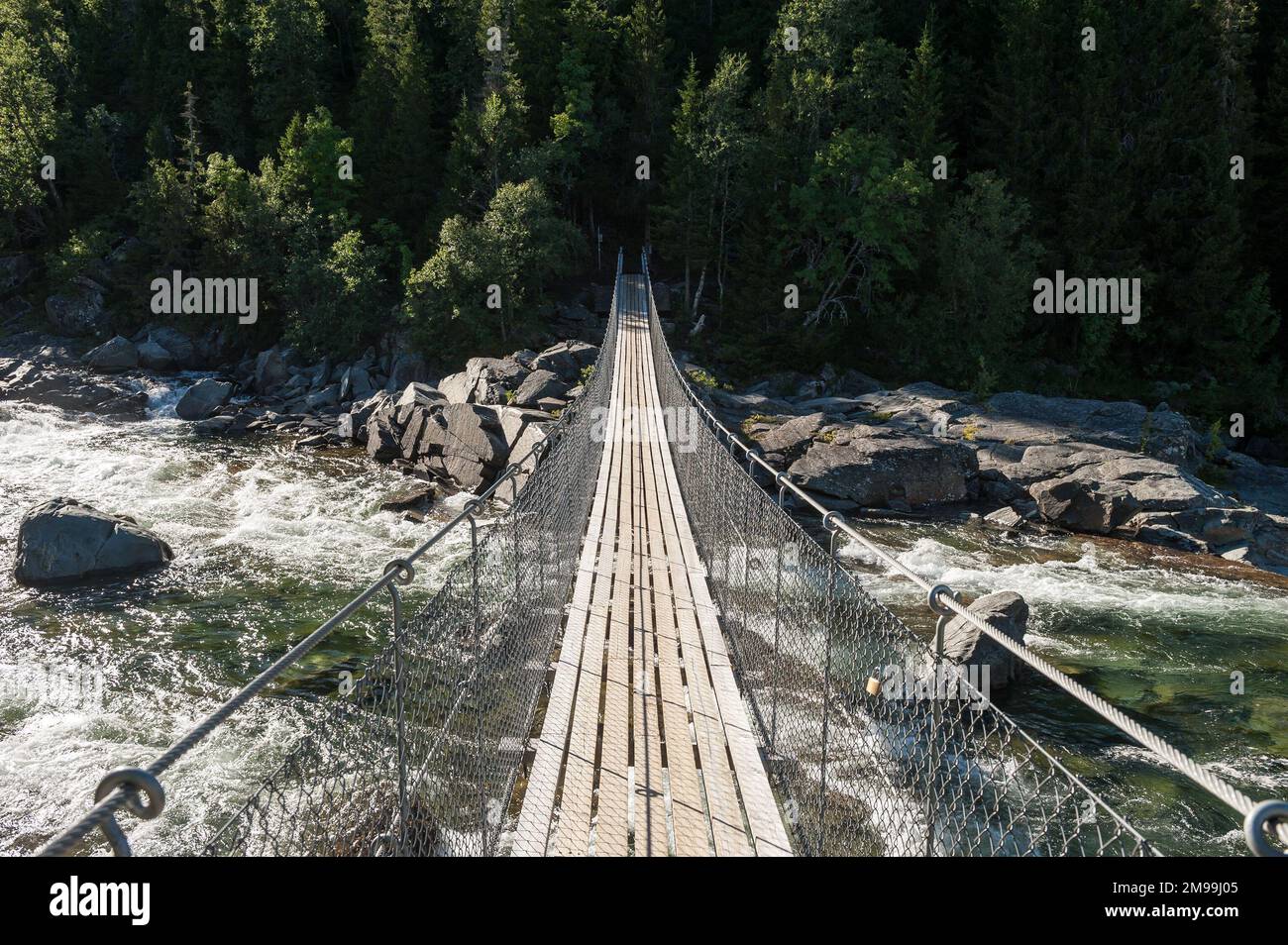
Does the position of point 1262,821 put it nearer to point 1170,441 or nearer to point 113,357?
point 1170,441

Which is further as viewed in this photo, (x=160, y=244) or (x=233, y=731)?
(x=160, y=244)

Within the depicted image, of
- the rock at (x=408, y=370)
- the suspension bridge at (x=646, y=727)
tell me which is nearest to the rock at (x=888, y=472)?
the suspension bridge at (x=646, y=727)

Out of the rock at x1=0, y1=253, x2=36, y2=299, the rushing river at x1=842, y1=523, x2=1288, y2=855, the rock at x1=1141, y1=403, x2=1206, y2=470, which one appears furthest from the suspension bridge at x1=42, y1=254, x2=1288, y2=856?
the rock at x1=0, y1=253, x2=36, y2=299

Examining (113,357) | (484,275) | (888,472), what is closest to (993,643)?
(888,472)

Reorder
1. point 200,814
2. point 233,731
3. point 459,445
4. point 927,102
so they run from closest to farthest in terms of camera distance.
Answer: point 200,814 < point 233,731 < point 459,445 < point 927,102

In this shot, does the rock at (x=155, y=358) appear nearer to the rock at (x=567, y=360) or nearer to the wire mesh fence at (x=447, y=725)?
the rock at (x=567, y=360)
